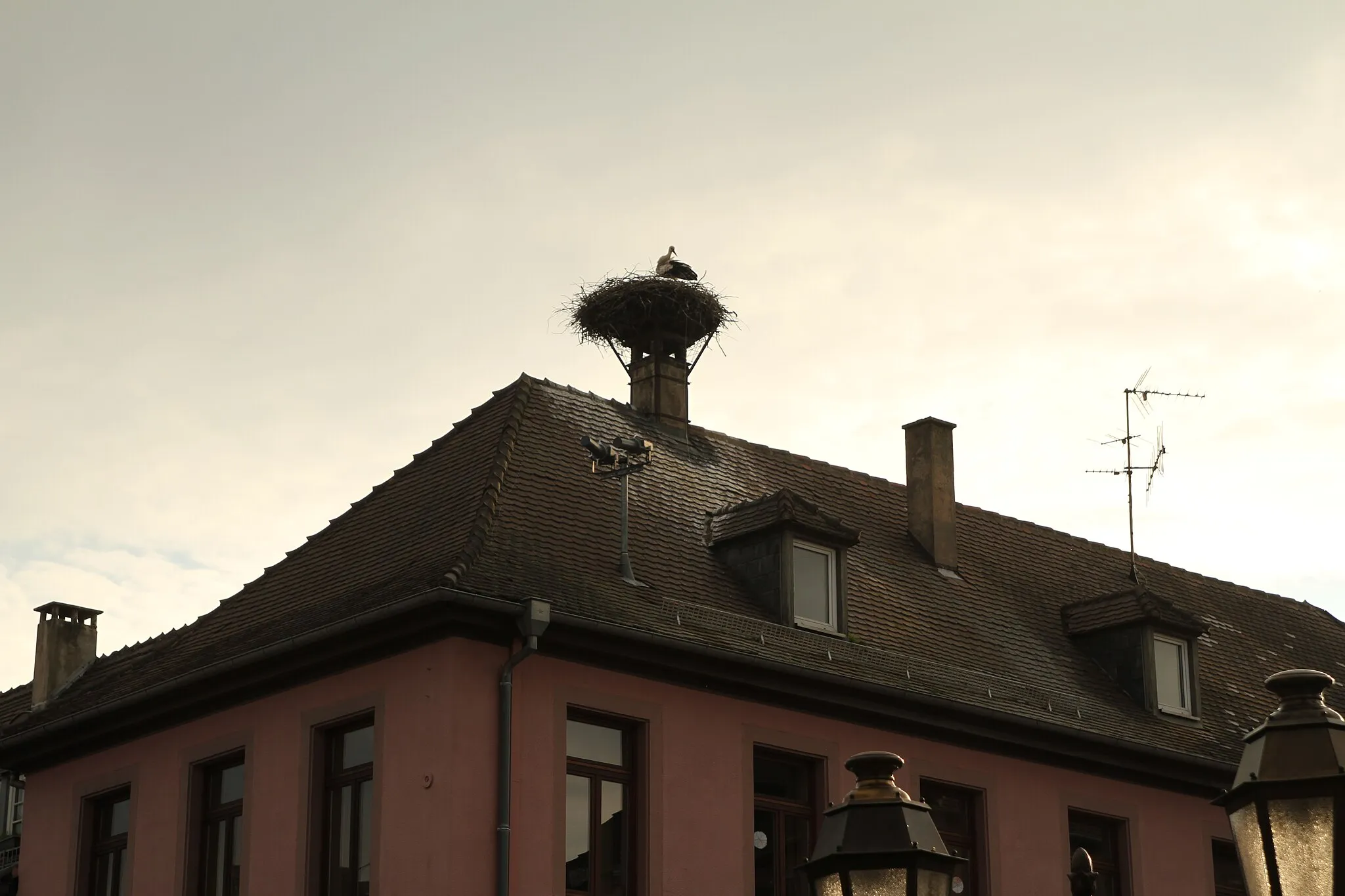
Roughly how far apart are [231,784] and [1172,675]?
11708 mm

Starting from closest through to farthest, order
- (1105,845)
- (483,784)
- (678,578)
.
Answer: (483,784)
(678,578)
(1105,845)

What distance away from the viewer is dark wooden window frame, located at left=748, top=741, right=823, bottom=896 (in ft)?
70.2

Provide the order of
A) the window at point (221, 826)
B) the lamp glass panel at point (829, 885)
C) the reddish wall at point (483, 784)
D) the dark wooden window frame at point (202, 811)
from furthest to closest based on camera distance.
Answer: the dark wooden window frame at point (202, 811) → the window at point (221, 826) → the reddish wall at point (483, 784) → the lamp glass panel at point (829, 885)

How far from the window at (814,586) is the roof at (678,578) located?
303 mm

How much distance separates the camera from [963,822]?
23.3 meters

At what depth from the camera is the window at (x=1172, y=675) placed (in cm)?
2594

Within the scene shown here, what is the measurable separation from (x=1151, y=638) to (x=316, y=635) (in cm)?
1117

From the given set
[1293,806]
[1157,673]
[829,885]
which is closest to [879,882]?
[829,885]

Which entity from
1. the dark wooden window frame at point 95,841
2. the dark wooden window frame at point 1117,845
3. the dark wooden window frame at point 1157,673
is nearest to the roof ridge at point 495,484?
the dark wooden window frame at point 95,841

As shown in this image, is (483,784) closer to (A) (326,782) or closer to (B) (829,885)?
(A) (326,782)

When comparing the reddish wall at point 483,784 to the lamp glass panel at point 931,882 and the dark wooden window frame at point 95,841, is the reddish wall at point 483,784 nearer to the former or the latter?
the dark wooden window frame at point 95,841

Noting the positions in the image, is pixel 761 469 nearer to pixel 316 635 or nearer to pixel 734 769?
pixel 734 769

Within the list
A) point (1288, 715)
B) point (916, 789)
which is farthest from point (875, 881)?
point (916, 789)

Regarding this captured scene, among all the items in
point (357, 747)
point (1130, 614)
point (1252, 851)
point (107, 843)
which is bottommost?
point (1252, 851)
